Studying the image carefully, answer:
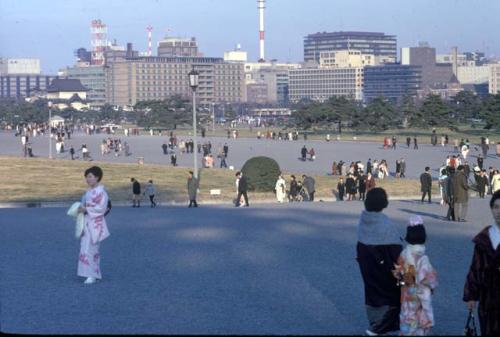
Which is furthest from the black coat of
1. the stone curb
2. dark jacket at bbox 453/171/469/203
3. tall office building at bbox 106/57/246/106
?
tall office building at bbox 106/57/246/106

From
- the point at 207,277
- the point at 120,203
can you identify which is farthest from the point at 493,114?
the point at 207,277

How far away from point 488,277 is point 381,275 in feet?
3.22

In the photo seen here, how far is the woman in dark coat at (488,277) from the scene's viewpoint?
6059 mm

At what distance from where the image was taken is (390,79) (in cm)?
18825

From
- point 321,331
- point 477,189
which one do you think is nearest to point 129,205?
point 477,189

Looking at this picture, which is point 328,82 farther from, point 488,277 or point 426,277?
point 488,277

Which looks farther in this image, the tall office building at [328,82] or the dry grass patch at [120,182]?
the tall office building at [328,82]

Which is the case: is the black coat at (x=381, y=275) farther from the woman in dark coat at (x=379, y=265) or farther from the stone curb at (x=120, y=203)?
the stone curb at (x=120, y=203)

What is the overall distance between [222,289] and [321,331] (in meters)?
2.14

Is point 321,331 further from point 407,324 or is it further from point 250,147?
point 250,147

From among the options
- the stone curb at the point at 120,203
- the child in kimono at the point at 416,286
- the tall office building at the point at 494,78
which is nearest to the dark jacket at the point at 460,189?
A: the stone curb at the point at 120,203

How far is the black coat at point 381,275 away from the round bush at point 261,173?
68.2ft

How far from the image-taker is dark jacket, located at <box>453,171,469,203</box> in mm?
16836

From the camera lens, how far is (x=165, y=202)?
25.2 metres
